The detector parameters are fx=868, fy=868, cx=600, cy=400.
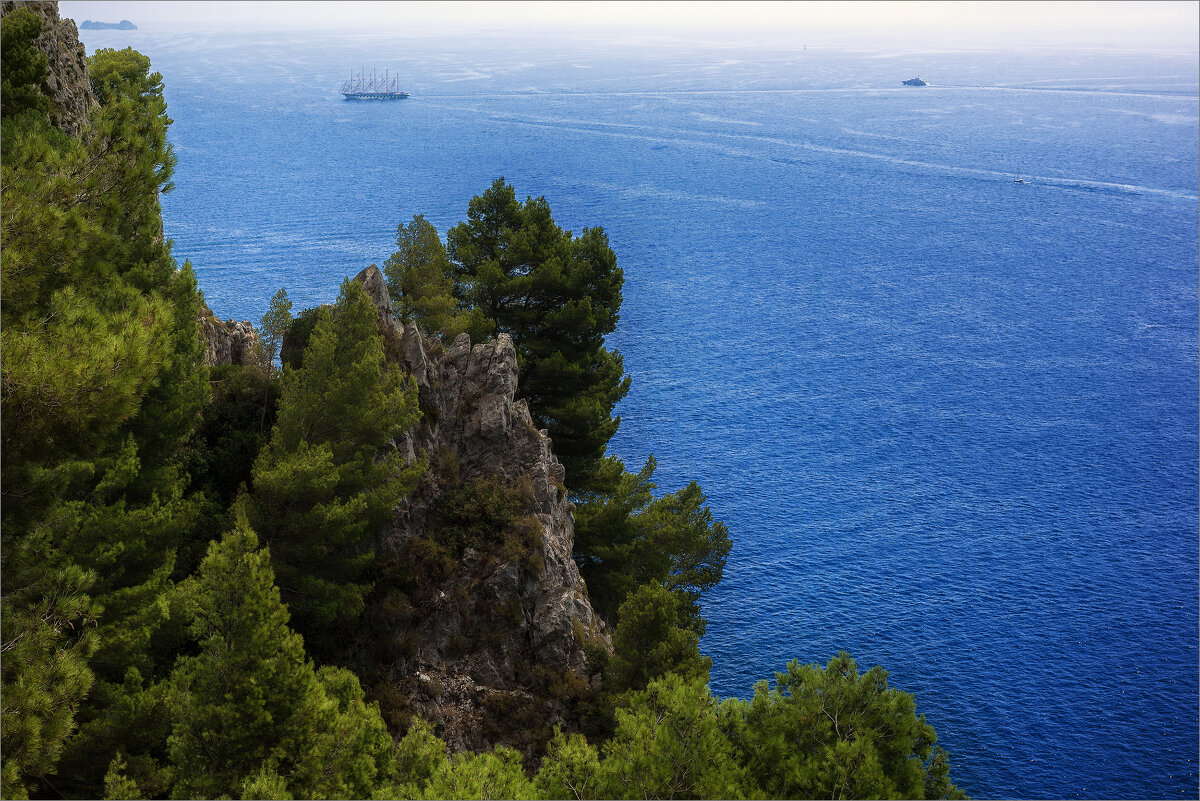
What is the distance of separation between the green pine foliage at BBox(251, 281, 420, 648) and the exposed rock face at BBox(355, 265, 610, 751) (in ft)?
8.31

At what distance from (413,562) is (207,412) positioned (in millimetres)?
9354

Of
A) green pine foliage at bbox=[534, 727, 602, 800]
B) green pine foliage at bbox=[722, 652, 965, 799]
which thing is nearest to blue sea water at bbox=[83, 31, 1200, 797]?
green pine foliage at bbox=[722, 652, 965, 799]

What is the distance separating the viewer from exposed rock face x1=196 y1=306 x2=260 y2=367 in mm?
34750

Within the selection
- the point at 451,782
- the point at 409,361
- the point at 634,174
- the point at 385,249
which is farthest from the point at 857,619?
the point at 634,174

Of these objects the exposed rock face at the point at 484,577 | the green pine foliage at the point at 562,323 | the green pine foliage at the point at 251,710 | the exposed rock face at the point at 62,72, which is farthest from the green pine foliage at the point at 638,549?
the exposed rock face at the point at 62,72

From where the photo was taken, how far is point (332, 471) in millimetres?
28328

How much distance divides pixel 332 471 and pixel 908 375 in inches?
3043

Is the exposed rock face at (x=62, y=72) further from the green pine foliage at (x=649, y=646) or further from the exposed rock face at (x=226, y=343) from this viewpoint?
the green pine foliage at (x=649, y=646)

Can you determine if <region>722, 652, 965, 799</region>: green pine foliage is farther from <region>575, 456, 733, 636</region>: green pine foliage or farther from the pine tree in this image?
<region>575, 456, 733, 636</region>: green pine foliage

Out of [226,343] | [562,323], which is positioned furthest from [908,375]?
[226,343]

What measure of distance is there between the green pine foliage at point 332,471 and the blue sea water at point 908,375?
27.9m

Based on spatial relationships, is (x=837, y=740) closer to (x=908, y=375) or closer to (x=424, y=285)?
(x=424, y=285)

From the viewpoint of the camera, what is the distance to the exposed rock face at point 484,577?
30469 mm

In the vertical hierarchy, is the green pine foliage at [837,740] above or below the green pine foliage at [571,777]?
above
